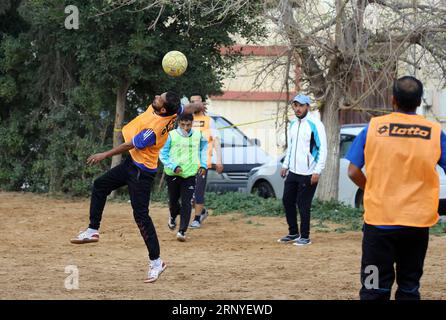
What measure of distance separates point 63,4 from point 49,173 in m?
3.81

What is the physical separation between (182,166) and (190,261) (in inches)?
79.1

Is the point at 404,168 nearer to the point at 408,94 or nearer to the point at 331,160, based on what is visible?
the point at 408,94

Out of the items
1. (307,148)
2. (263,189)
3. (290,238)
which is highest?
(307,148)

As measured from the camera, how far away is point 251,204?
52.1 feet

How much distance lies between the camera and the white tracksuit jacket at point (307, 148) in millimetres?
11891

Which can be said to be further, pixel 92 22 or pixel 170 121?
pixel 92 22

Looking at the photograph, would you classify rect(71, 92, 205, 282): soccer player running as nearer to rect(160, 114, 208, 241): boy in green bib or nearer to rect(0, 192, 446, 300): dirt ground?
rect(0, 192, 446, 300): dirt ground

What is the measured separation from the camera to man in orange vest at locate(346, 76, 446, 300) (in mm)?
6328

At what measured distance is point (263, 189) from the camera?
18.1m

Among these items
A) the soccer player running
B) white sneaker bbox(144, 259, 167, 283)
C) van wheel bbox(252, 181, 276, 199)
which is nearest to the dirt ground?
white sneaker bbox(144, 259, 167, 283)

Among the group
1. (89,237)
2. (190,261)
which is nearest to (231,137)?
(190,261)

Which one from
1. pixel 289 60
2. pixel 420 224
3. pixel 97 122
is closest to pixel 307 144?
pixel 289 60

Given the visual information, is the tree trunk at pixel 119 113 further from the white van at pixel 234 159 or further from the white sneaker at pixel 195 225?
the white sneaker at pixel 195 225

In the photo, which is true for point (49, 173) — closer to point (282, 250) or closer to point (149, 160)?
point (282, 250)
